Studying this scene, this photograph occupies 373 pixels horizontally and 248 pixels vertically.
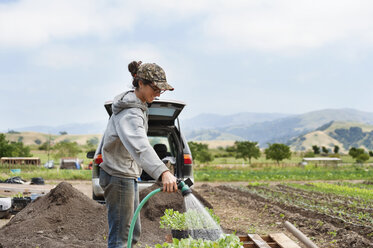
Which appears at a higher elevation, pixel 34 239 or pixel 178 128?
pixel 178 128

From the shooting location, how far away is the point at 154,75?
286cm

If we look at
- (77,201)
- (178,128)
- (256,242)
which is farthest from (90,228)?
(256,242)

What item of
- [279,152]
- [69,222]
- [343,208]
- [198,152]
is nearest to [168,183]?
[69,222]

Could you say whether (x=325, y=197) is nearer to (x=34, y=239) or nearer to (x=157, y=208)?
(x=157, y=208)

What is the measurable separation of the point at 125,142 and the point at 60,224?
3.59 metres

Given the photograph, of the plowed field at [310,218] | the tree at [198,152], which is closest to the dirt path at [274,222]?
the plowed field at [310,218]

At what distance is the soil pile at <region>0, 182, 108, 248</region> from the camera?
503 centimetres

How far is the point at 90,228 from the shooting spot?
223 inches

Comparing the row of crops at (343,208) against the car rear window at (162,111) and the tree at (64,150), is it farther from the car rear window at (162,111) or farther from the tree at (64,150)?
the tree at (64,150)

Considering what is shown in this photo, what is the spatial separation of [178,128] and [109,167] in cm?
354

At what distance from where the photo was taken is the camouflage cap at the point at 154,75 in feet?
9.36

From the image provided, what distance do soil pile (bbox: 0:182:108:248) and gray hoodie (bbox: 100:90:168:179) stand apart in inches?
91.5

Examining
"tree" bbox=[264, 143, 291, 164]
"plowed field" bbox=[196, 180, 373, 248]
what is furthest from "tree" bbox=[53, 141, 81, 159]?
"plowed field" bbox=[196, 180, 373, 248]

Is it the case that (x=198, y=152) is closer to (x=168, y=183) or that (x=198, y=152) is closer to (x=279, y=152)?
(x=279, y=152)
